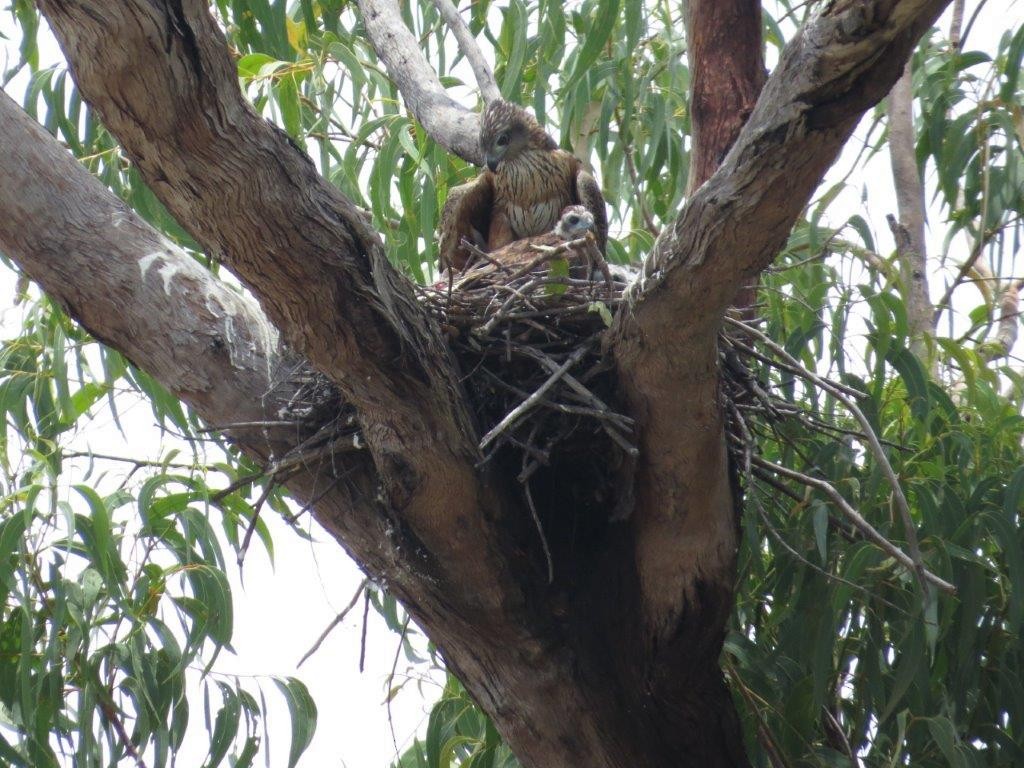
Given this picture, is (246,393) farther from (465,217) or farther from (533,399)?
(465,217)

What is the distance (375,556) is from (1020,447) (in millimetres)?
1662

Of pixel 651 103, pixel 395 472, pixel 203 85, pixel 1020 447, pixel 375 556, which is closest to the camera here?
pixel 203 85

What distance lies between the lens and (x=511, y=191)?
3.47 metres

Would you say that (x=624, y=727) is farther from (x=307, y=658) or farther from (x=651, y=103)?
(x=651, y=103)

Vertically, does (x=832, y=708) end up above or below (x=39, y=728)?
below

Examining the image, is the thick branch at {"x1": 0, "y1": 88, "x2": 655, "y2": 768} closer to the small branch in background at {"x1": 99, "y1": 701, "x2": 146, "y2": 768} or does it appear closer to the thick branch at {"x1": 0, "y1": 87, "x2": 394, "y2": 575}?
A: the thick branch at {"x1": 0, "y1": 87, "x2": 394, "y2": 575}

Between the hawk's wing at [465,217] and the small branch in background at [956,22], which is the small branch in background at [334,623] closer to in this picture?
the hawk's wing at [465,217]

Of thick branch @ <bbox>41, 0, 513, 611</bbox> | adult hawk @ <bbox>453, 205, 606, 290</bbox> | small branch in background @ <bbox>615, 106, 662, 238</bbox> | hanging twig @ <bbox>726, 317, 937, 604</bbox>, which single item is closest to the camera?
thick branch @ <bbox>41, 0, 513, 611</bbox>

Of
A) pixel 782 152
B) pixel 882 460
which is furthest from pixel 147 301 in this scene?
pixel 882 460

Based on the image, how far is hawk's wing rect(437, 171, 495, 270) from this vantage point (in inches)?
132

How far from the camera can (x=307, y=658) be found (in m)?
2.31

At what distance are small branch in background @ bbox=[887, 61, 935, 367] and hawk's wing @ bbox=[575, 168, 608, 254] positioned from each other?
79 centimetres

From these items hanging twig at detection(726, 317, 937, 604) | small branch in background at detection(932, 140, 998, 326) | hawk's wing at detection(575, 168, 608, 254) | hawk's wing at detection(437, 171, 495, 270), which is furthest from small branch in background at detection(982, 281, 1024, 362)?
hanging twig at detection(726, 317, 937, 604)

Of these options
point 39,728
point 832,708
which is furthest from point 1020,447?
point 39,728
